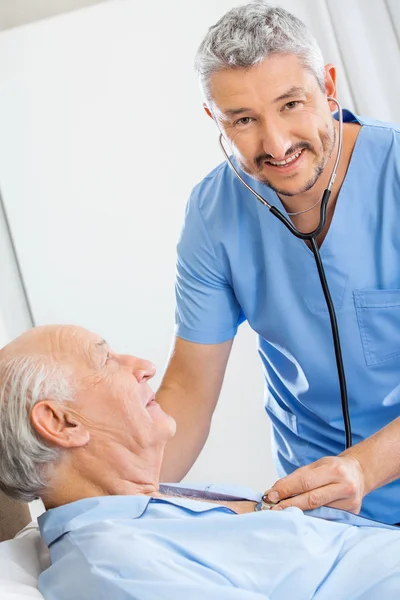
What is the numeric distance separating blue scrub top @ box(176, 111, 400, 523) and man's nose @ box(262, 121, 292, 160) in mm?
222

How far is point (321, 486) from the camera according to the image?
1376 mm

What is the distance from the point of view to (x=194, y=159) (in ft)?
9.58

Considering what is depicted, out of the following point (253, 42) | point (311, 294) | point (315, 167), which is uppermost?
point (253, 42)

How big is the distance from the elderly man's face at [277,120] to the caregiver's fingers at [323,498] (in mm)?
509

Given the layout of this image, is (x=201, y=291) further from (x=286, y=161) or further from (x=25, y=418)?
(x=25, y=418)

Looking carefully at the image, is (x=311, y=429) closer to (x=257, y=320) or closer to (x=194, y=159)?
(x=257, y=320)

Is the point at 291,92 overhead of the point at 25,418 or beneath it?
overhead

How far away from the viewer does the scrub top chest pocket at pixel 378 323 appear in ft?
5.17

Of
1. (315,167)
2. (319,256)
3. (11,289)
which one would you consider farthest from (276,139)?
(11,289)

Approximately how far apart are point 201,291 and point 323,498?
0.52 m

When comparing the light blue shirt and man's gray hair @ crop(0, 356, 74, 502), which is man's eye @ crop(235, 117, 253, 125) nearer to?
man's gray hair @ crop(0, 356, 74, 502)

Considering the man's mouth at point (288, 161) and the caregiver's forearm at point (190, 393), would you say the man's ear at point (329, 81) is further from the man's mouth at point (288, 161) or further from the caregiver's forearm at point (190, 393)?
the caregiver's forearm at point (190, 393)

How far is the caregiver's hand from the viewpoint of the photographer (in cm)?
137

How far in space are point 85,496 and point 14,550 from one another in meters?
0.15
